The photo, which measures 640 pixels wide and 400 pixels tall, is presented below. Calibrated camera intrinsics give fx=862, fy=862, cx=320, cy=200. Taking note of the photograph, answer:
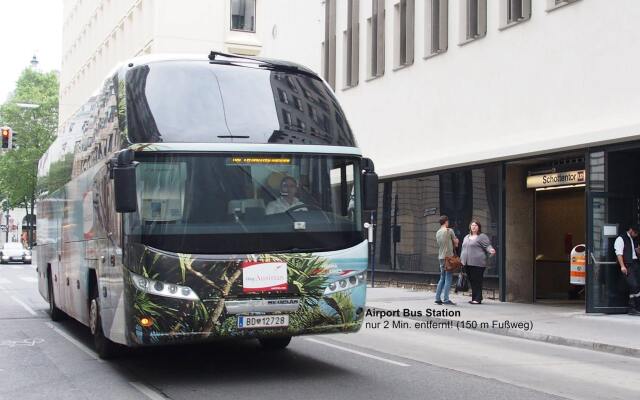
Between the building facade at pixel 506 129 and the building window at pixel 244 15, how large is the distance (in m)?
19.0

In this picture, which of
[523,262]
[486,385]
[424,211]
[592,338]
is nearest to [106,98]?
[486,385]

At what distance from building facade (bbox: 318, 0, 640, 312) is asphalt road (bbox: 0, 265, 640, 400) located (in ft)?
16.6

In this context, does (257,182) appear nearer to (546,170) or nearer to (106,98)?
(106,98)

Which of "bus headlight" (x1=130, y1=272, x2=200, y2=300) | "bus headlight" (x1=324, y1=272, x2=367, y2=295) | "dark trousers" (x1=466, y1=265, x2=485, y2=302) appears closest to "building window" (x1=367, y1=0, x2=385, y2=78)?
"dark trousers" (x1=466, y1=265, x2=485, y2=302)

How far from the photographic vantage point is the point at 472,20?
21219 mm

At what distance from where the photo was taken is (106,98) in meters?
10.4

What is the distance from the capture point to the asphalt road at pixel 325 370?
26.8 ft

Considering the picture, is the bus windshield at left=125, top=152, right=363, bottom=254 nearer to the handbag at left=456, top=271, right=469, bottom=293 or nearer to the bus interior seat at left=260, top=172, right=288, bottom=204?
the bus interior seat at left=260, top=172, right=288, bottom=204

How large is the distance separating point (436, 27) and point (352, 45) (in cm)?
512

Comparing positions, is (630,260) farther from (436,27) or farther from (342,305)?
(342,305)

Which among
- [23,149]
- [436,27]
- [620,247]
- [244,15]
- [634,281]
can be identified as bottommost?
[634,281]

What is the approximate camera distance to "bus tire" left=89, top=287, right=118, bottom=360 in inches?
403

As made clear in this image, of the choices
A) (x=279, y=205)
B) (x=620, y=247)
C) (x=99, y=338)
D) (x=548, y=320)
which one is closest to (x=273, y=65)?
(x=279, y=205)

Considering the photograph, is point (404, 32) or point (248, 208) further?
point (404, 32)
